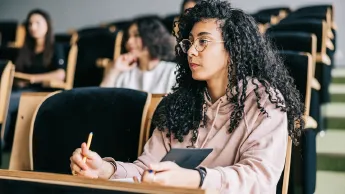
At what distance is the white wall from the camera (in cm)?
338

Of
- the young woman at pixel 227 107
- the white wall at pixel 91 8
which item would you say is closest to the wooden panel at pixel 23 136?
the young woman at pixel 227 107

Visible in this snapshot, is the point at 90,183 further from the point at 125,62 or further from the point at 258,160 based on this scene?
the point at 125,62

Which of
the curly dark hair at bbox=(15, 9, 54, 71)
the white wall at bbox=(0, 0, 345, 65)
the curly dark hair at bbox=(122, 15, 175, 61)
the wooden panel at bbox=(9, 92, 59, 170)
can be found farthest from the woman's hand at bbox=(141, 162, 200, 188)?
Result: the white wall at bbox=(0, 0, 345, 65)

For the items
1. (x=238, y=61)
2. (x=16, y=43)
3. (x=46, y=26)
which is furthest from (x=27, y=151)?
(x=16, y=43)

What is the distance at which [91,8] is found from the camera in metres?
3.65

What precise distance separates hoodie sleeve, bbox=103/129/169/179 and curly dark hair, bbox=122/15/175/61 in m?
0.65

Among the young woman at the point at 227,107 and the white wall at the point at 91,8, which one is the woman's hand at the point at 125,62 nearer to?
the young woman at the point at 227,107

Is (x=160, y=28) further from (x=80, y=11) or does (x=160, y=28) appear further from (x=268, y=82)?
(x=80, y=11)

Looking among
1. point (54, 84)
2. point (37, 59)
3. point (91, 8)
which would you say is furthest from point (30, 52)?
point (91, 8)

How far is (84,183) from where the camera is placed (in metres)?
0.50

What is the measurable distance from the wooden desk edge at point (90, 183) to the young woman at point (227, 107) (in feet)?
0.45

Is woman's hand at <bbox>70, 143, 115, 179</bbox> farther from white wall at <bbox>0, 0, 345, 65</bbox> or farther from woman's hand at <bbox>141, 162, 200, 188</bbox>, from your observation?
white wall at <bbox>0, 0, 345, 65</bbox>

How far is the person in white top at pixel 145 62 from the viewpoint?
1351 millimetres

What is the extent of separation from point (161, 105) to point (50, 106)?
20 cm
